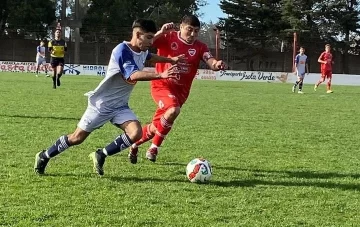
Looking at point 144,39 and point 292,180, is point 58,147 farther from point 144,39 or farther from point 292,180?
point 292,180

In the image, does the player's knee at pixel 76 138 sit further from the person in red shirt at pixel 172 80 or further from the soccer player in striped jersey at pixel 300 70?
the soccer player in striped jersey at pixel 300 70

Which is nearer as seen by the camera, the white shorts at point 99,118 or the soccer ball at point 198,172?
the soccer ball at point 198,172

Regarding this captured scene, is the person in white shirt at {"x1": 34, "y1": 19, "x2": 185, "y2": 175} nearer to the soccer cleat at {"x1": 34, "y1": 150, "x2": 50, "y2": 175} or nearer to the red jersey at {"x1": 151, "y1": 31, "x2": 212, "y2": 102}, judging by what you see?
the soccer cleat at {"x1": 34, "y1": 150, "x2": 50, "y2": 175}

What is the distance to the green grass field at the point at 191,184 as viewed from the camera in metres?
4.50

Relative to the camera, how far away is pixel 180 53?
7.21m

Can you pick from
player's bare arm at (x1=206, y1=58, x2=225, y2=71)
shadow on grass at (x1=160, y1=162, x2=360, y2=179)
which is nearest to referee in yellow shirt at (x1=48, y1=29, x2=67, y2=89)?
player's bare arm at (x1=206, y1=58, x2=225, y2=71)

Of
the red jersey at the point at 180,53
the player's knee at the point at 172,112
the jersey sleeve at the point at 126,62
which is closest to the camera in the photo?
the jersey sleeve at the point at 126,62

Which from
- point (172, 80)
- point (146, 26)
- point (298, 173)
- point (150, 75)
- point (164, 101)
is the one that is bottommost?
point (298, 173)

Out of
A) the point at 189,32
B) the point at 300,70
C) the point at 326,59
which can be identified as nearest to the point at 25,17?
the point at 326,59

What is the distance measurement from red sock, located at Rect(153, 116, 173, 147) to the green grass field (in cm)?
24

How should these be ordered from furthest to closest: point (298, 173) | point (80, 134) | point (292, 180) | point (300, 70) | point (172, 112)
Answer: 1. point (300, 70)
2. point (172, 112)
3. point (298, 173)
4. point (292, 180)
5. point (80, 134)

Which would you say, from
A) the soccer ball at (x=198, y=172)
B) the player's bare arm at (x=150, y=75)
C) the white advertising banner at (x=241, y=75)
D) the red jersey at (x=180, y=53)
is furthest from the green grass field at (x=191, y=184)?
the white advertising banner at (x=241, y=75)

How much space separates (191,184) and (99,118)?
1086 millimetres

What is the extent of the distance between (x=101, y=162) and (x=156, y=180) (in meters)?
0.57
